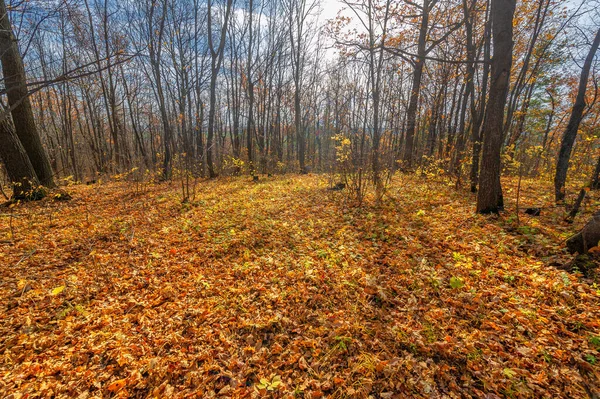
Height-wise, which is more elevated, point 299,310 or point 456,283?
point 456,283

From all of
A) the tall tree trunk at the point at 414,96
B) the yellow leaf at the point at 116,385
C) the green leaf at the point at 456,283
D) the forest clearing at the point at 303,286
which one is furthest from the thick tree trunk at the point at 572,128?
the yellow leaf at the point at 116,385

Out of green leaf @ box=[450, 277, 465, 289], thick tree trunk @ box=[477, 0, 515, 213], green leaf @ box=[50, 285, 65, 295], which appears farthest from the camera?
thick tree trunk @ box=[477, 0, 515, 213]

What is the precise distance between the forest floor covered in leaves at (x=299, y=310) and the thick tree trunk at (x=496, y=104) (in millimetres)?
476

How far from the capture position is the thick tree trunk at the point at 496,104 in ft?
14.8

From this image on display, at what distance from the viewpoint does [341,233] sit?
5.09 m

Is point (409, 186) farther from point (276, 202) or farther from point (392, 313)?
point (392, 313)

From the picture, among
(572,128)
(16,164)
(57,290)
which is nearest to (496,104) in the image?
(572,128)

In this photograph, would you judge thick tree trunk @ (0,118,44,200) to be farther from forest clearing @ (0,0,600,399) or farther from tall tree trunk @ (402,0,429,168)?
tall tree trunk @ (402,0,429,168)

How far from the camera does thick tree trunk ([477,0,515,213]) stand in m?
4.52

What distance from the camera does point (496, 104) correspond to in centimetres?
465

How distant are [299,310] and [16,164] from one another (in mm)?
7893

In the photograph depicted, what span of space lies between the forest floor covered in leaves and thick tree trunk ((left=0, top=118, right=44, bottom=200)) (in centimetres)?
154

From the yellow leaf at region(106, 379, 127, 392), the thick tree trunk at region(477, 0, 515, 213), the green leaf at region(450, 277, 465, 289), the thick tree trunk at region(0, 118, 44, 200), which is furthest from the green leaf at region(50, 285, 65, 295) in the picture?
the thick tree trunk at region(477, 0, 515, 213)

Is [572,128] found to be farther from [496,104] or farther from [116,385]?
[116,385]
